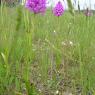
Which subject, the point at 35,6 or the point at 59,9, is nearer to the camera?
the point at 35,6

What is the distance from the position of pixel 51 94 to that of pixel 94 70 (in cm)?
26

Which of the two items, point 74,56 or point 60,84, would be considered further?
point 74,56

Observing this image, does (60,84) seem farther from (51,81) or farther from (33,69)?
(33,69)

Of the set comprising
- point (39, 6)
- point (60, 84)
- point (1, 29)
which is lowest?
point (60, 84)

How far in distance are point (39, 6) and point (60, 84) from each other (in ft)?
1.47

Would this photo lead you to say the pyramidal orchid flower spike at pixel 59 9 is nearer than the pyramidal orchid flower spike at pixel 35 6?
No

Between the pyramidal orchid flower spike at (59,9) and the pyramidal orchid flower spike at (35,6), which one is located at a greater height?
the pyramidal orchid flower spike at (35,6)

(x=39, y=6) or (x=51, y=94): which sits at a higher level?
(x=39, y=6)

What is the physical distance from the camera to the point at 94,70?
1.49 metres

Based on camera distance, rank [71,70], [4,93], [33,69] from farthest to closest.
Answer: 1. [33,69]
2. [71,70]
3. [4,93]

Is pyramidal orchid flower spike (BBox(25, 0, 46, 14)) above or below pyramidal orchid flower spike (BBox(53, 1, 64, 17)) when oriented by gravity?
above

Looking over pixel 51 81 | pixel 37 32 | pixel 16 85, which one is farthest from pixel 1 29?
pixel 37 32

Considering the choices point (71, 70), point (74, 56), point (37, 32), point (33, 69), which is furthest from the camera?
point (37, 32)

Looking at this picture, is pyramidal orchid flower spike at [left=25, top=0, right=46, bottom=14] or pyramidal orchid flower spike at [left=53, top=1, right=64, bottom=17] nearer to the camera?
pyramidal orchid flower spike at [left=25, top=0, right=46, bottom=14]
